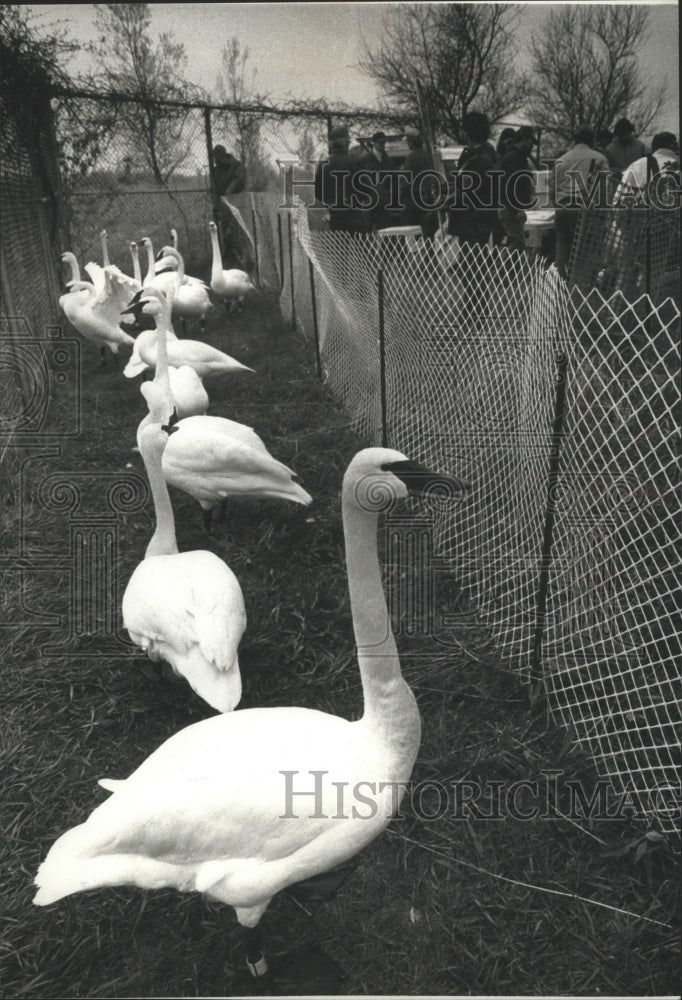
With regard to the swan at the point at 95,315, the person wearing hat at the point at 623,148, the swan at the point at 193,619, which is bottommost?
the swan at the point at 95,315

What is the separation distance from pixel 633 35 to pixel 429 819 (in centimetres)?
322

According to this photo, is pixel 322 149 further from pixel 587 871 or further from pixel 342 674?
pixel 587 871

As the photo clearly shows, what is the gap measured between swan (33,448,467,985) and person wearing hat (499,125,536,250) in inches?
217

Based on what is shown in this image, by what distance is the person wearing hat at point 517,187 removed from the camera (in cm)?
696

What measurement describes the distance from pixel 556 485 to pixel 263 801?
5.12 feet

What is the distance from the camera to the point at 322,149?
988 cm

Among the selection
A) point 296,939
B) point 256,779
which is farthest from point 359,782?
point 296,939

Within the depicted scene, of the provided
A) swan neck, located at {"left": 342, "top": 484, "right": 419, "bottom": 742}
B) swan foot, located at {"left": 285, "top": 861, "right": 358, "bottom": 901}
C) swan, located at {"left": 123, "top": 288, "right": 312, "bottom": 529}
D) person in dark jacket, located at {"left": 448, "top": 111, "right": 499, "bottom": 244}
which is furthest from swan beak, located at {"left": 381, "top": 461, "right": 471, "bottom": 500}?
person in dark jacket, located at {"left": 448, "top": 111, "right": 499, "bottom": 244}

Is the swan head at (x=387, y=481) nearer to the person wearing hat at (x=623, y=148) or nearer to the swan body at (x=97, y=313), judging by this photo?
the person wearing hat at (x=623, y=148)

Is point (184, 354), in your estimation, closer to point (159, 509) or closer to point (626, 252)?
point (159, 509)

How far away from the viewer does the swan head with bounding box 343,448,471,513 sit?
192 cm

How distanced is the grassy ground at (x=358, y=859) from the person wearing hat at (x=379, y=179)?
4.75 meters

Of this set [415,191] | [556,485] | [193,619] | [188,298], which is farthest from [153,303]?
[556,485]

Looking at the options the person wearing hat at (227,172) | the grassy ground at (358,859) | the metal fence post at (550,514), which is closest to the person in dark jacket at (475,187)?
the grassy ground at (358,859)
